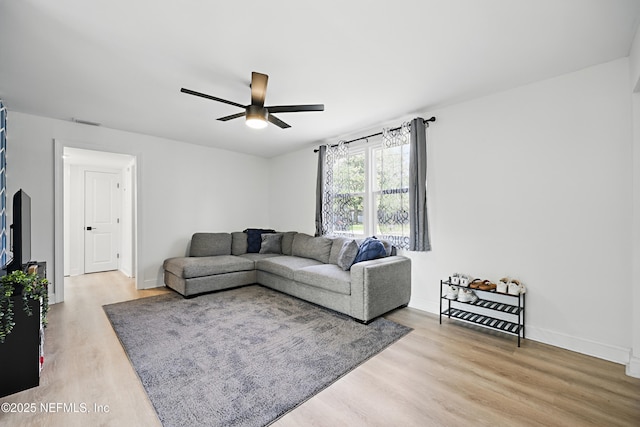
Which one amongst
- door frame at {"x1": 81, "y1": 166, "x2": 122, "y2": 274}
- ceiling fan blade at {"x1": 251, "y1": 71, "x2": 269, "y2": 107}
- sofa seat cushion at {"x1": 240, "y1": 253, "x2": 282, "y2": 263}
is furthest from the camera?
door frame at {"x1": 81, "y1": 166, "x2": 122, "y2": 274}

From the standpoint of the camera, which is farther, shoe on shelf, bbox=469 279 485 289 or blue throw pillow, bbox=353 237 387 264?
blue throw pillow, bbox=353 237 387 264

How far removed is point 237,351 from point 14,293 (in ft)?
5.31

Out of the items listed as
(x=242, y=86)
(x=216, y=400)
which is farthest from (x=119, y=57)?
(x=216, y=400)

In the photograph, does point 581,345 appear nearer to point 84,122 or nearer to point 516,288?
point 516,288

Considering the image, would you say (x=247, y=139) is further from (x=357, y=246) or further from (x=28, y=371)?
(x=28, y=371)

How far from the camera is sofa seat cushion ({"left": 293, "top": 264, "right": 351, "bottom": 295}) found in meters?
3.30

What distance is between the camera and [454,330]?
2.97 m

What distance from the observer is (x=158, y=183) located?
4.73 metres

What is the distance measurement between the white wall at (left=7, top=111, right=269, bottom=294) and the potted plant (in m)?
2.37

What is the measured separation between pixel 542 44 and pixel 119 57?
132 inches

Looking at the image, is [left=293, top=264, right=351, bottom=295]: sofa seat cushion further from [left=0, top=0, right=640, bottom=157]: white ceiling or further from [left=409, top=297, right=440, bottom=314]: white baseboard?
[left=0, top=0, right=640, bottom=157]: white ceiling

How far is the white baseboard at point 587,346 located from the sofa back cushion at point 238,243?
4313 mm

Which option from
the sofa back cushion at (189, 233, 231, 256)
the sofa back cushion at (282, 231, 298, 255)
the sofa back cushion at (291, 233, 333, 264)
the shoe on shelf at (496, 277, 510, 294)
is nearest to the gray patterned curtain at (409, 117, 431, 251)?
the shoe on shelf at (496, 277, 510, 294)

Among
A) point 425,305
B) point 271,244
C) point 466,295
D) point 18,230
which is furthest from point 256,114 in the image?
point 271,244
